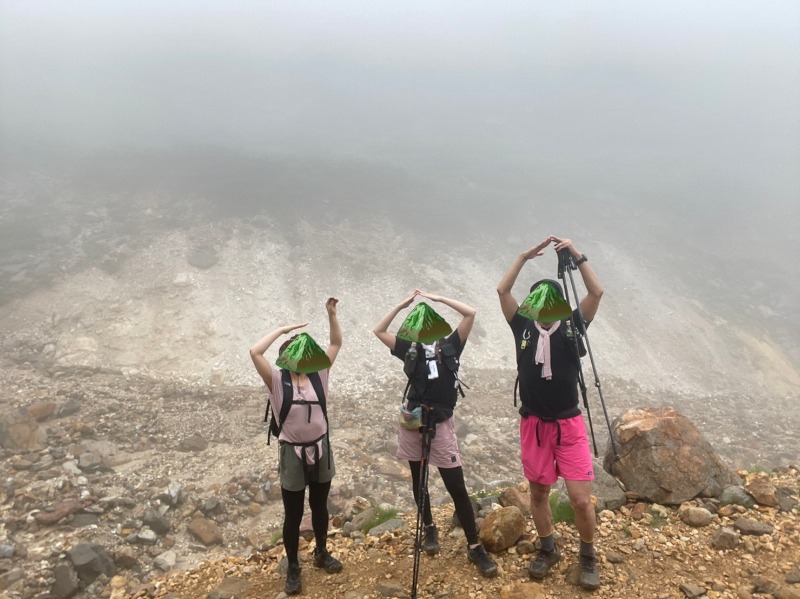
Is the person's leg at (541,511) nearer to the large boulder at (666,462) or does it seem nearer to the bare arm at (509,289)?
the bare arm at (509,289)

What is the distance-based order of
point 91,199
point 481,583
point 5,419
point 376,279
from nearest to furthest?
point 481,583, point 5,419, point 376,279, point 91,199

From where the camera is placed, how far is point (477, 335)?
21.0 m

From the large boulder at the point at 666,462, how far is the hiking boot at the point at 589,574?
1873 millimetres

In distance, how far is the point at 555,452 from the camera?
12.2 feet

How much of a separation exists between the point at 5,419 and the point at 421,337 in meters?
10.7

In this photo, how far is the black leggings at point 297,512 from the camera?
12.6 feet

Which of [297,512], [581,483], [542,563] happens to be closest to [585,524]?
[581,483]

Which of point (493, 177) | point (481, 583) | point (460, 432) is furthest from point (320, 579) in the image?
point (493, 177)

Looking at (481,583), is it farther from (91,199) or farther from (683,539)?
(91,199)

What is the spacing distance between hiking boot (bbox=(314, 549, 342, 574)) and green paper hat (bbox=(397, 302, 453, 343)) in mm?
2227

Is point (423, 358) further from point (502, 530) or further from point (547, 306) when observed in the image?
point (502, 530)

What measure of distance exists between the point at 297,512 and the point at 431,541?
52.9 inches

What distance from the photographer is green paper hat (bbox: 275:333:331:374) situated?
3746mm

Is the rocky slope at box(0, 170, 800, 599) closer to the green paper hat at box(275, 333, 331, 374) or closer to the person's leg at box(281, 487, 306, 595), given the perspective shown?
the person's leg at box(281, 487, 306, 595)
